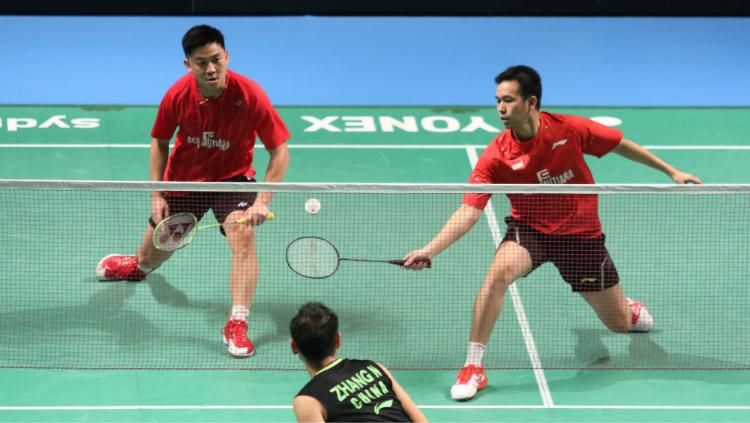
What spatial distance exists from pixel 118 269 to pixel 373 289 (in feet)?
5.63

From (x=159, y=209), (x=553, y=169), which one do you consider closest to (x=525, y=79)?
(x=553, y=169)

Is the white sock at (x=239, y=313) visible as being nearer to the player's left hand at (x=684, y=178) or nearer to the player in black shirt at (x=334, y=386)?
the player in black shirt at (x=334, y=386)

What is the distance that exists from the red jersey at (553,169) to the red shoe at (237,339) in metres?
1.56

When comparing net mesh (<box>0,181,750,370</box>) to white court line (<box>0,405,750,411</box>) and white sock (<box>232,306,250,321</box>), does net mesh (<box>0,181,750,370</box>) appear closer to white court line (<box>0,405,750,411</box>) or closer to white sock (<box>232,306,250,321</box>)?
white sock (<box>232,306,250,321</box>)

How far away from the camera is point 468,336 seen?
743 centimetres

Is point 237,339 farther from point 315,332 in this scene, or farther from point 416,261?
point 315,332

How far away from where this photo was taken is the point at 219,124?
752 centimetres

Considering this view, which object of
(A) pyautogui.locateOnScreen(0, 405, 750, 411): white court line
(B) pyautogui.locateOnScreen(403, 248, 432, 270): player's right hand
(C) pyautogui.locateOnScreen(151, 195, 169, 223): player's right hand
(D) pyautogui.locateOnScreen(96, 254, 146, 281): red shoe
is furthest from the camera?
(D) pyautogui.locateOnScreen(96, 254, 146, 281): red shoe

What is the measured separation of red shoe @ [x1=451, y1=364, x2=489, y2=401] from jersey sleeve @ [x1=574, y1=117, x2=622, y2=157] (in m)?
1.46

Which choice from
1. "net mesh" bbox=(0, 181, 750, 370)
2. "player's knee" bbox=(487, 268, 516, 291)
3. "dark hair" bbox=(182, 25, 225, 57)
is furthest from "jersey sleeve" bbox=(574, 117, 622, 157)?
"dark hair" bbox=(182, 25, 225, 57)

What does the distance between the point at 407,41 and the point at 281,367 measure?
24.7 ft

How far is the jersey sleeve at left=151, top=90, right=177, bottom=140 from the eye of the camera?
755 centimetres
